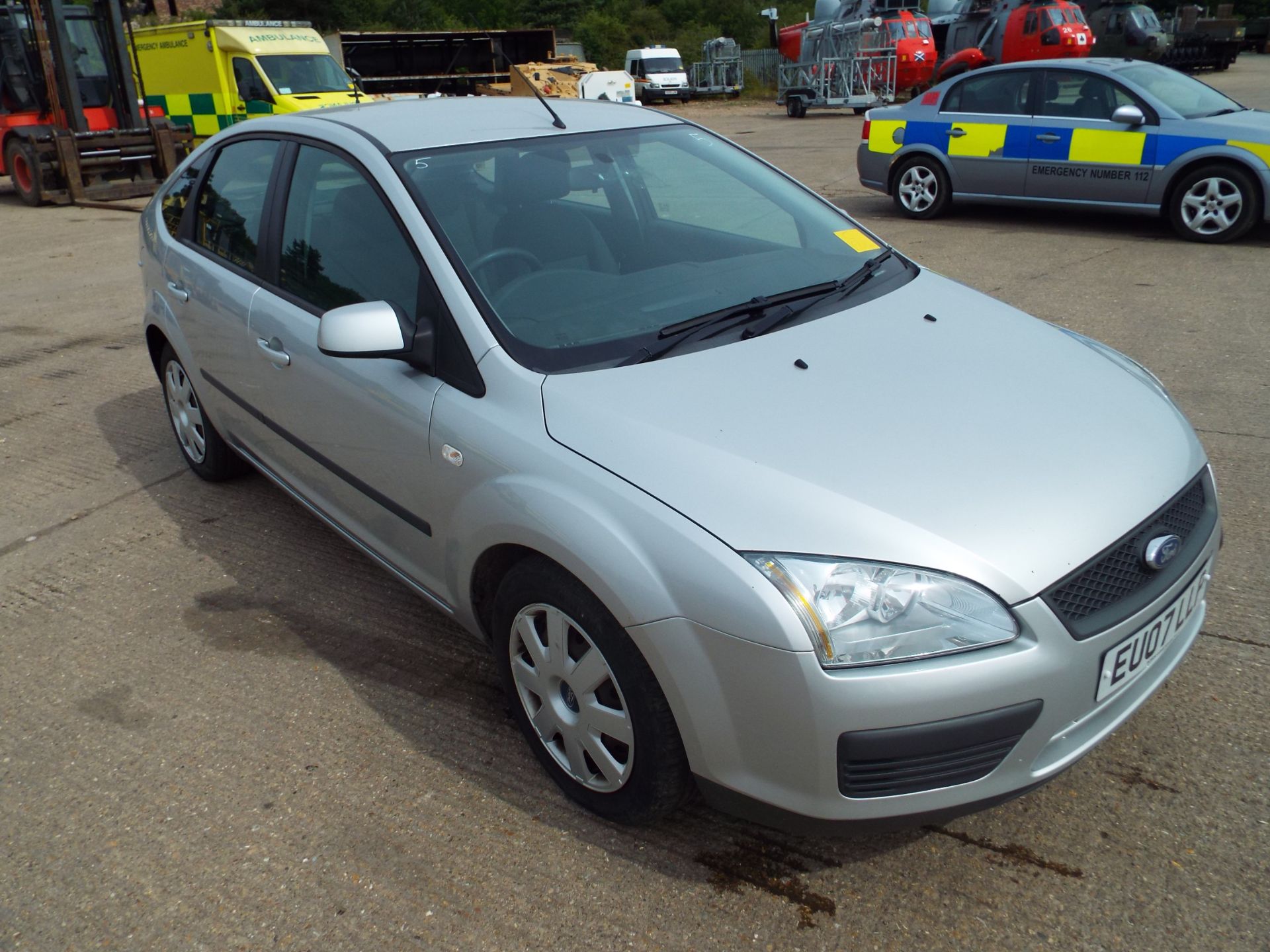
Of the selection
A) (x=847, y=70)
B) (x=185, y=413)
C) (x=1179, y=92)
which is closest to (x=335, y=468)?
(x=185, y=413)

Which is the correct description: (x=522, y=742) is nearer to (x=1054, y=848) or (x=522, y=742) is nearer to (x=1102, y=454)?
(x=1054, y=848)

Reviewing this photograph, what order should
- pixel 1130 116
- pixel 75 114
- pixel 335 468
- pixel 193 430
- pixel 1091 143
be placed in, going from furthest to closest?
pixel 75 114 → pixel 1091 143 → pixel 1130 116 → pixel 193 430 → pixel 335 468

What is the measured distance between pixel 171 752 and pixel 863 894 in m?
1.87

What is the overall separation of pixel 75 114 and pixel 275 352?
13466 millimetres

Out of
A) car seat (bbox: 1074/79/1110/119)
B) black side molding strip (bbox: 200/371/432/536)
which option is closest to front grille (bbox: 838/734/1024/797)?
black side molding strip (bbox: 200/371/432/536)

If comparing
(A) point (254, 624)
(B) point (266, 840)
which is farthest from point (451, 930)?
(A) point (254, 624)

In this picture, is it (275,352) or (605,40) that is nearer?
(275,352)

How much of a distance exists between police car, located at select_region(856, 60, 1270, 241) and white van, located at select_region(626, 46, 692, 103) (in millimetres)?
25790

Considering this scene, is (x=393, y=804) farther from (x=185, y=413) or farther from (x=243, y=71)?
(x=243, y=71)

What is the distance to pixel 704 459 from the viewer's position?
2125 millimetres

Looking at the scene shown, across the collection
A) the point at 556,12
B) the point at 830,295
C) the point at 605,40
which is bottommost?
the point at 830,295

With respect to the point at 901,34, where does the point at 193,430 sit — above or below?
below

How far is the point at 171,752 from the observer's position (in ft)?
9.17

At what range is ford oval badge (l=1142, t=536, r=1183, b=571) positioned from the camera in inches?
82.8
